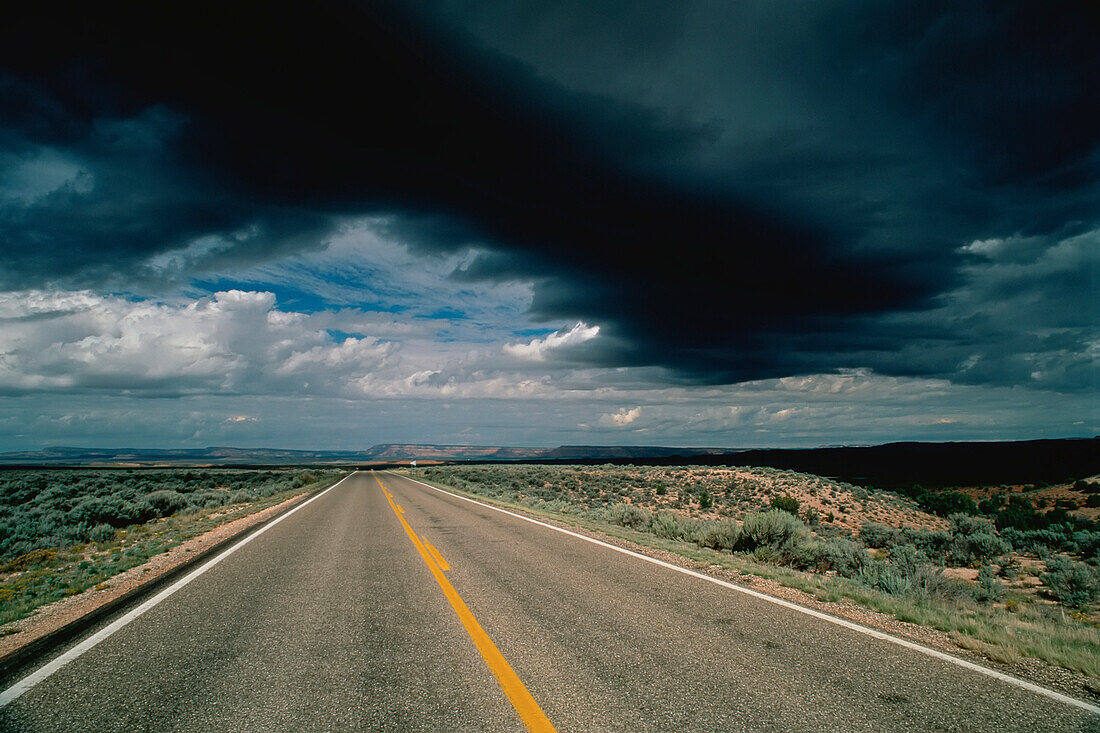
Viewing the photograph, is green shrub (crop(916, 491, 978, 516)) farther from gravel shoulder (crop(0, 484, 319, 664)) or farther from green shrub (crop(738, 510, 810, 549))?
gravel shoulder (crop(0, 484, 319, 664))

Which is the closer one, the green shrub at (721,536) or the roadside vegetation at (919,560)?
A: the roadside vegetation at (919,560)

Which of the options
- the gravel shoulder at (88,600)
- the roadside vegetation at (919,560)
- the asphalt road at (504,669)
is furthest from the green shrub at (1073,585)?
the gravel shoulder at (88,600)

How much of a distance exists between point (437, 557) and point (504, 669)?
19.5ft

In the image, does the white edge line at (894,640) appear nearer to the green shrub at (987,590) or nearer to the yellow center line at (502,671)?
the yellow center line at (502,671)

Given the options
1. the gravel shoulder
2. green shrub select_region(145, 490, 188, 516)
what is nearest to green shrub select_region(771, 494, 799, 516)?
the gravel shoulder

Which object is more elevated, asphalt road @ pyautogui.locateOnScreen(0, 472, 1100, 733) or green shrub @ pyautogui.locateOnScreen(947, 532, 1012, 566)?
asphalt road @ pyautogui.locateOnScreen(0, 472, 1100, 733)

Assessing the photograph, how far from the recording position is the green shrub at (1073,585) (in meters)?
10.6

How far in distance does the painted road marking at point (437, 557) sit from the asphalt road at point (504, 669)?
1163 millimetres

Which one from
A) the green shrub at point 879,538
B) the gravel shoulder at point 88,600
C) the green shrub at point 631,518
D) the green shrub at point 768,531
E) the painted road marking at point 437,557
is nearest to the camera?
the gravel shoulder at point 88,600

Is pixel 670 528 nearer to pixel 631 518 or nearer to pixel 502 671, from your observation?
pixel 631 518

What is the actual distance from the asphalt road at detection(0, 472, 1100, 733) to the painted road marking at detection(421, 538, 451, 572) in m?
1.16

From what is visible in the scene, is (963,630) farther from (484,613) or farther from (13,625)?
(13,625)

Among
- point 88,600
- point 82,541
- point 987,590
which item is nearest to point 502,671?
point 88,600

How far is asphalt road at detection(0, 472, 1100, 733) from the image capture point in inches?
142
